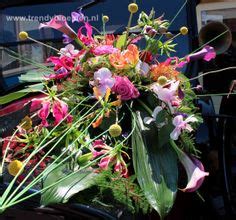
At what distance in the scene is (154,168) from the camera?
5.05 feet

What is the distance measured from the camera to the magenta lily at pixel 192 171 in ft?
4.91

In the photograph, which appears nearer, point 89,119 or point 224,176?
point 89,119

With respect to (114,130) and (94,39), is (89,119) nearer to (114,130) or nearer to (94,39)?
(114,130)

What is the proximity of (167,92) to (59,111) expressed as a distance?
0.36 metres

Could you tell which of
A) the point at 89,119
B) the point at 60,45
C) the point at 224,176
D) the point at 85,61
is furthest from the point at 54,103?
the point at 224,176

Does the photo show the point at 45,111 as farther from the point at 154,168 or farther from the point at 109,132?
the point at 154,168

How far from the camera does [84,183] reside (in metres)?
1.50

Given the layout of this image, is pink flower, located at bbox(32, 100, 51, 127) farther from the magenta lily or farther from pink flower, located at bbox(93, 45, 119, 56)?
the magenta lily

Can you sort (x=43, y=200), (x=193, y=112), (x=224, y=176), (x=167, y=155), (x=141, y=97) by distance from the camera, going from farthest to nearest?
(x=224, y=176), (x=193, y=112), (x=141, y=97), (x=167, y=155), (x=43, y=200)

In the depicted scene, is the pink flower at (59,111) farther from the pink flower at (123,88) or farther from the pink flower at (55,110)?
the pink flower at (123,88)

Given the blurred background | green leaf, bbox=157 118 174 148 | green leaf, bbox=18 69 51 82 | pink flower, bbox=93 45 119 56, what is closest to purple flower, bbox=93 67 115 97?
pink flower, bbox=93 45 119 56

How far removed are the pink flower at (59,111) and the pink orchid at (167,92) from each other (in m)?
0.31

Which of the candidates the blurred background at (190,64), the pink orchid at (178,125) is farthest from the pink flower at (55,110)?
the blurred background at (190,64)

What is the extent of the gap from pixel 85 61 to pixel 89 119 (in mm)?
265
